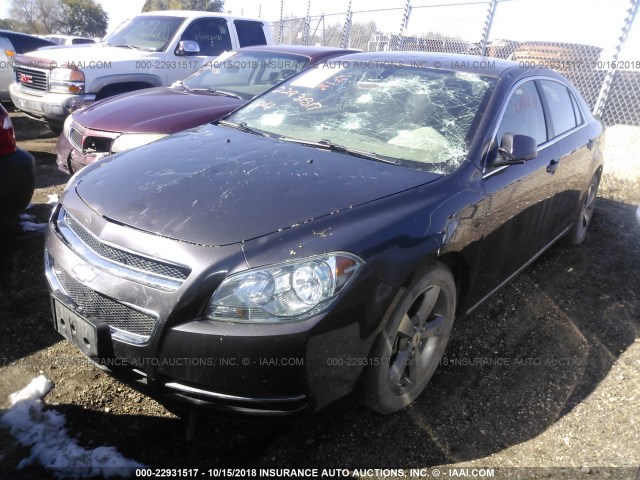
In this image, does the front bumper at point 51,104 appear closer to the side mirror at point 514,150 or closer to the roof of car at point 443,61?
the roof of car at point 443,61

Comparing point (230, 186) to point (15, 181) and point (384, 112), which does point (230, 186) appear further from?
point (15, 181)

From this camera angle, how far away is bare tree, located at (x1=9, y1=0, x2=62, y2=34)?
139 ft

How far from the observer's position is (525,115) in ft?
10.8

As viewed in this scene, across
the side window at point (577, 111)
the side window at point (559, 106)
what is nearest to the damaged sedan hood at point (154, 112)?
the side window at point (559, 106)

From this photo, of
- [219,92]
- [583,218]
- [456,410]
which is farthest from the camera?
[219,92]

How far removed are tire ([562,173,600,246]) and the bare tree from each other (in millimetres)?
47935

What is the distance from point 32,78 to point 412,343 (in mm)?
7174

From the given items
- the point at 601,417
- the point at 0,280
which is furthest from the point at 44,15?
the point at 601,417

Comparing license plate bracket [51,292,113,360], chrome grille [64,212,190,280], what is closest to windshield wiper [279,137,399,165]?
chrome grille [64,212,190,280]

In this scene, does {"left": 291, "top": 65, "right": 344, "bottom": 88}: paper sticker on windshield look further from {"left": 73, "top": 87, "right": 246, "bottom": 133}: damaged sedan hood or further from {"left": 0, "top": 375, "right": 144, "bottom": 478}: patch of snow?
{"left": 0, "top": 375, "right": 144, "bottom": 478}: patch of snow

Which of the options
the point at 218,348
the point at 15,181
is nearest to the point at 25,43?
the point at 15,181

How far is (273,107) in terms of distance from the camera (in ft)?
11.4

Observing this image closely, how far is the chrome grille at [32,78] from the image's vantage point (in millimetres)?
6941

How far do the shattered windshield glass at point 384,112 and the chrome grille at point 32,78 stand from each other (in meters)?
4.88
